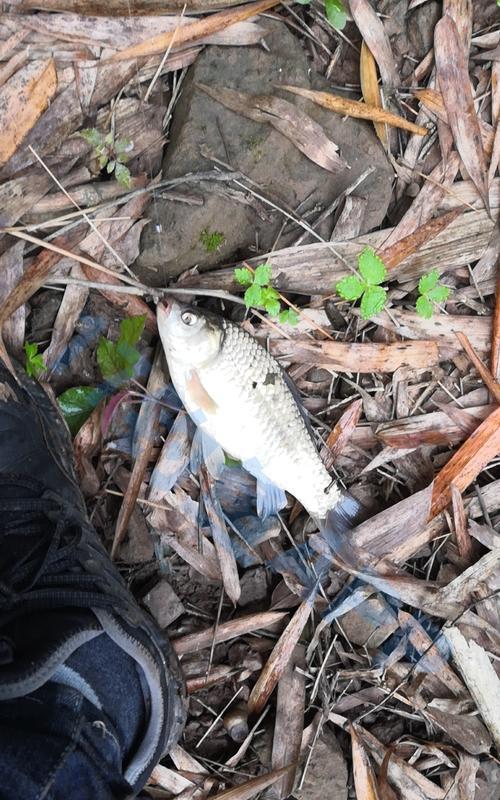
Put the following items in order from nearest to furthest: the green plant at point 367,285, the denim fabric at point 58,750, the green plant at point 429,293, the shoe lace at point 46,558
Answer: the denim fabric at point 58,750, the shoe lace at point 46,558, the green plant at point 367,285, the green plant at point 429,293

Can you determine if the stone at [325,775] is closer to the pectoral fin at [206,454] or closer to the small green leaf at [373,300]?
the pectoral fin at [206,454]

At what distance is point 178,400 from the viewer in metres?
2.80

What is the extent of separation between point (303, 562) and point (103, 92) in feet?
6.63

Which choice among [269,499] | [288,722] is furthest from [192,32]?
[288,722]

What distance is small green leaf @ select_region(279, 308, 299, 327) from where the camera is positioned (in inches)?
105

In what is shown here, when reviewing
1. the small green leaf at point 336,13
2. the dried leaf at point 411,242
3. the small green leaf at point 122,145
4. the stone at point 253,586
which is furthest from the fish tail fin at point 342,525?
the small green leaf at point 336,13

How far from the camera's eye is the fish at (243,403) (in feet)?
8.28

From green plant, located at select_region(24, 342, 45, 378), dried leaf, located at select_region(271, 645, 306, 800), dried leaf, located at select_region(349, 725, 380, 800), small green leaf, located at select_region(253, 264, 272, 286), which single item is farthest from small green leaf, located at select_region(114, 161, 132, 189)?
dried leaf, located at select_region(349, 725, 380, 800)

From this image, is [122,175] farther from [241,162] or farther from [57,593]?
[57,593]

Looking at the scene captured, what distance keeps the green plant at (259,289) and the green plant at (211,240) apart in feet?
0.45

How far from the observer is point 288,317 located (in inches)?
106

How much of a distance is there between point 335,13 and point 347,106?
336 millimetres

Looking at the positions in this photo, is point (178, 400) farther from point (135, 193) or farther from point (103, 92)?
point (103, 92)

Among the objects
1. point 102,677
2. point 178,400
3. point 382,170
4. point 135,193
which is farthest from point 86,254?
point 102,677
